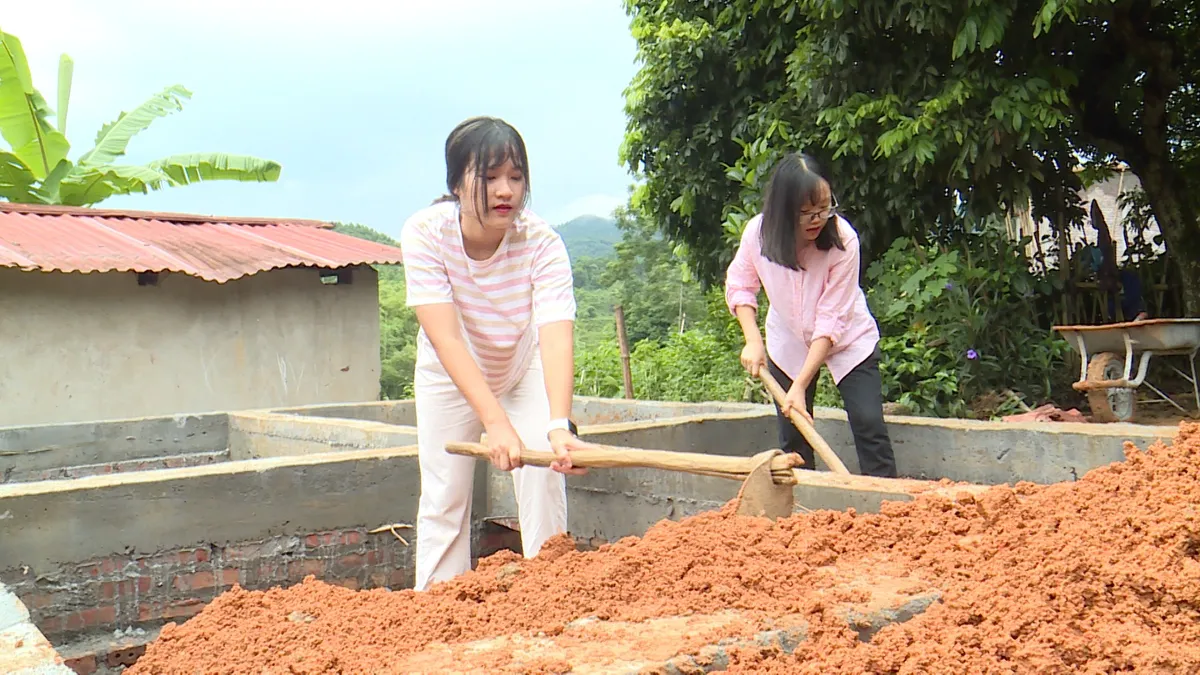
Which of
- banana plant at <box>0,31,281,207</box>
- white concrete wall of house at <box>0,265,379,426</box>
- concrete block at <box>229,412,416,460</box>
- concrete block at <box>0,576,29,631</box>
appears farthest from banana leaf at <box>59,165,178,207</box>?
concrete block at <box>0,576,29,631</box>

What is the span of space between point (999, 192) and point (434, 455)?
5.56m

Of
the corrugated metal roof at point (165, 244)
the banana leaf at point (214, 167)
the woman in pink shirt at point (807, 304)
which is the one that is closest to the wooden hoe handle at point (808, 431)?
the woman in pink shirt at point (807, 304)

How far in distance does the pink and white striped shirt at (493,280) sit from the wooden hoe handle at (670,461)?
1.36ft

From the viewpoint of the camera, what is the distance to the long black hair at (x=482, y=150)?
2572mm

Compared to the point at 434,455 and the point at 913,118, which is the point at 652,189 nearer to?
the point at 913,118

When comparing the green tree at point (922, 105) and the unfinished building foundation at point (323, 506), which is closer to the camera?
the unfinished building foundation at point (323, 506)

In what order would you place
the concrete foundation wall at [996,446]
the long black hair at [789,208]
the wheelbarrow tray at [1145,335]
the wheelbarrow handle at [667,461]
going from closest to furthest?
the wheelbarrow handle at [667,461] < the long black hair at [789,208] < the concrete foundation wall at [996,446] < the wheelbarrow tray at [1145,335]

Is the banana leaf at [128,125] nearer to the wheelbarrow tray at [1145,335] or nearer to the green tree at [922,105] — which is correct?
the green tree at [922,105]

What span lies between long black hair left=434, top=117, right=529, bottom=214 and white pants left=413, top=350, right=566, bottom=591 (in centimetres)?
56

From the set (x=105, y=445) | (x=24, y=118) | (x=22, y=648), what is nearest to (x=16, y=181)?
(x=24, y=118)

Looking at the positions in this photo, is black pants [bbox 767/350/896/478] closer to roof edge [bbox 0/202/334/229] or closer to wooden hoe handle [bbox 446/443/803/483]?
wooden hoe handle [bbox 446/443/803/483]

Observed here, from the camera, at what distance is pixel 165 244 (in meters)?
9.35

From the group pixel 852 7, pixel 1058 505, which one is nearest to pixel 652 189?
pixel 852 7

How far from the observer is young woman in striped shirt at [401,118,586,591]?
102 inches
